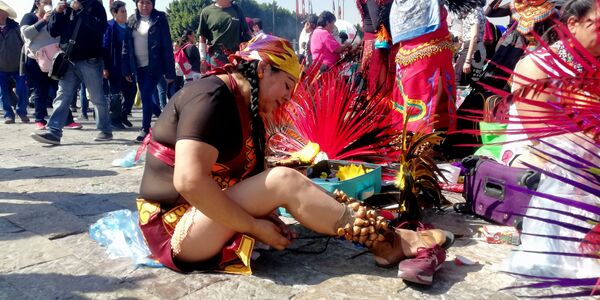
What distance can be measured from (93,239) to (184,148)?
0.96 meters

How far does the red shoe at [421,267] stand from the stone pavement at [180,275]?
50 millimetres

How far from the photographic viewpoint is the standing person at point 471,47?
4879 mm

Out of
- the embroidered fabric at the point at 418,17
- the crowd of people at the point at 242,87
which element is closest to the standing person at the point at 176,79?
the crowd of people at the point at 242,87

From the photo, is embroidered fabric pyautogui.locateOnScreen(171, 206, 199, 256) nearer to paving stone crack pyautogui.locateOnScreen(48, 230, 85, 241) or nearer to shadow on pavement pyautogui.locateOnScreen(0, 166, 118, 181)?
paving stone crack pyautogui.locateOnScreen(48, 230, 85, 241)

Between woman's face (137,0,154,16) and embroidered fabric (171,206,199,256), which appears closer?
embroidered fabric (171,206,199,256)

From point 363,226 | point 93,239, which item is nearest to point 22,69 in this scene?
point 93,239

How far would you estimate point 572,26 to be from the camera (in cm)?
100

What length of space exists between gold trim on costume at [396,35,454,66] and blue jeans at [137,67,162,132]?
304 centimetres

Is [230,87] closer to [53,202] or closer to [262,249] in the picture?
[262,249]

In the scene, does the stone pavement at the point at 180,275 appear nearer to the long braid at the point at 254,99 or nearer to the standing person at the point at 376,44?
the long braid at the point at 254,99

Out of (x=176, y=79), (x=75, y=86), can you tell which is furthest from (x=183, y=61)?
(x=75, y=86)

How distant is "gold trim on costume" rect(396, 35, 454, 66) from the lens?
3400 millimetres

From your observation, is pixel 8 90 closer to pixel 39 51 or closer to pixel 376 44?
pixel 39 51

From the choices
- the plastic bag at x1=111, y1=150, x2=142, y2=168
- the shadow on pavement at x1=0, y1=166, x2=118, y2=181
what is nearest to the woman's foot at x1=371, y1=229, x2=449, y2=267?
the shadow on pavement at x1=0, y1=166, x2=118, y2=181
